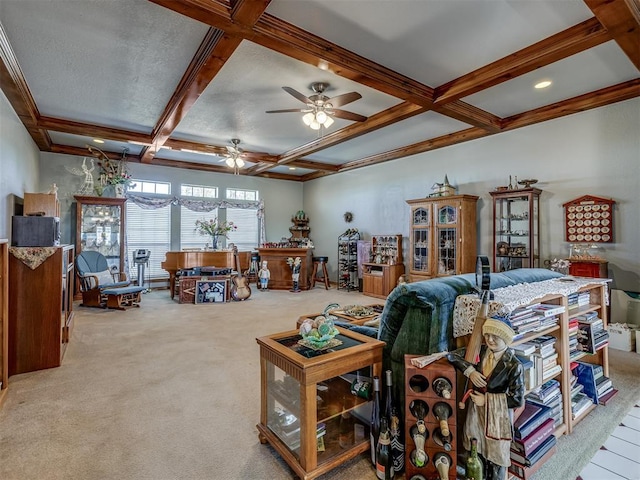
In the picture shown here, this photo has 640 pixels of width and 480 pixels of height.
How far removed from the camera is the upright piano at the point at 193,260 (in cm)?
646

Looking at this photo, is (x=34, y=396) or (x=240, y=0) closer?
(x=240, y=0)

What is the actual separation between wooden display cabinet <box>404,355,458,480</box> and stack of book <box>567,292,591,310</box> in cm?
140

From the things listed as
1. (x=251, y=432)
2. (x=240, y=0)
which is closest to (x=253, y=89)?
(x=240, y=0)

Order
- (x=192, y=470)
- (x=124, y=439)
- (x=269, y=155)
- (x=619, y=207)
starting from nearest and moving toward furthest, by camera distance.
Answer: (x=192, y=470) < (x=124, y=439) < (x=619, y=207) < (x=269, y=155)

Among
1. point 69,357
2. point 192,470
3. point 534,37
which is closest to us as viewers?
point 192,470

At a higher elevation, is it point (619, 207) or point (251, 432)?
point (619, 207)

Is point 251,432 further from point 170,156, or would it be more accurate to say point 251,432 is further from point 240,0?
point 170,156

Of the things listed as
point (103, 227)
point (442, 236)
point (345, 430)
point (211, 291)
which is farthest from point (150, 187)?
point (345, 430)

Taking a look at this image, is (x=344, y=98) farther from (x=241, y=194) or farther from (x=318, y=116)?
(x=241, y=194)

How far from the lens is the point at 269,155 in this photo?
23.3ft

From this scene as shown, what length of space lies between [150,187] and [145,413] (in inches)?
254

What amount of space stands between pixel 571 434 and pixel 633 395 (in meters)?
1.05

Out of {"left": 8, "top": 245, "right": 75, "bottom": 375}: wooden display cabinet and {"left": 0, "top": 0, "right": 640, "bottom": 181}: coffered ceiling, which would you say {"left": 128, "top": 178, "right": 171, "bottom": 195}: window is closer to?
{"left": 0, "top": 0, "right": 640, "bottom": 181}: coffered ceiling

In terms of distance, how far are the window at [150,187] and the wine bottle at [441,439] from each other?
25.5ft
